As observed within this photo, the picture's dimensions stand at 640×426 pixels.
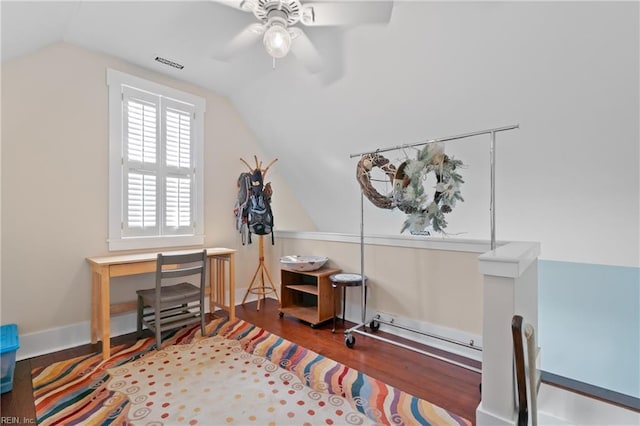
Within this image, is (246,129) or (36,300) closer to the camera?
(36,300)

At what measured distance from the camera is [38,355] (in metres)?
2.49

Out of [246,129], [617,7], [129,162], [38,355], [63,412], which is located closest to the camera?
[617,7]

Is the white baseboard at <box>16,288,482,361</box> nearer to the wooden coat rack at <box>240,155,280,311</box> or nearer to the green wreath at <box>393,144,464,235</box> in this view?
the green wreath at <box>393,144,464,235</box>

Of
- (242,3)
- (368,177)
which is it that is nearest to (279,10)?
(242,3)

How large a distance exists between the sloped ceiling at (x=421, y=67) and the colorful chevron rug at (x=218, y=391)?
210cm

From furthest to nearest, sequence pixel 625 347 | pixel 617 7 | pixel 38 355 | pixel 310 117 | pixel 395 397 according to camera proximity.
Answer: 1. pixel 310 117
2. pixel 625 347
3. pixel 38 355
4. pixel 395 397
5. pixel 617 7

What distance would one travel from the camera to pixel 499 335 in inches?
60.9

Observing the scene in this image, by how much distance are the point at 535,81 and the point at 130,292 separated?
155 inches

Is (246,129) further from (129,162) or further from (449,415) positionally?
(449,415)

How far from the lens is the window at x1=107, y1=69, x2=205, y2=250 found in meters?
2.94

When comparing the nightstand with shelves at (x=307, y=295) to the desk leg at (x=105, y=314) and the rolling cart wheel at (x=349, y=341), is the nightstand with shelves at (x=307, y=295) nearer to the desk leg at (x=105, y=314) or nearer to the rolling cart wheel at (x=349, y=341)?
the rolling cart wheel at (x=349, y=341)

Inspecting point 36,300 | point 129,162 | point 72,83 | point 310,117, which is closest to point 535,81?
point 310,117

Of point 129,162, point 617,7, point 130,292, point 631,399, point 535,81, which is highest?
point 617,7

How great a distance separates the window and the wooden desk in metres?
0.31
